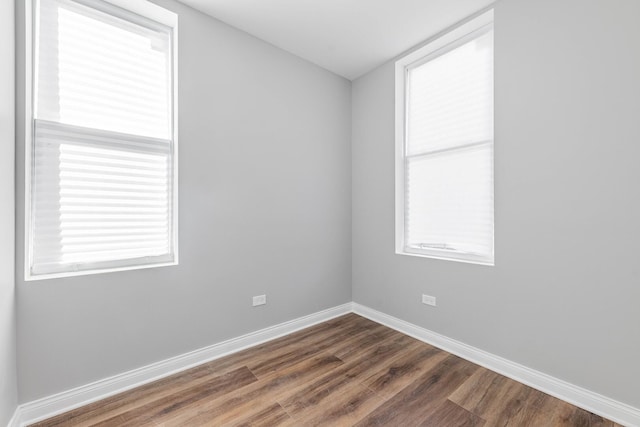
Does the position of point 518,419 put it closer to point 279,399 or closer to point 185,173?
point 279,399

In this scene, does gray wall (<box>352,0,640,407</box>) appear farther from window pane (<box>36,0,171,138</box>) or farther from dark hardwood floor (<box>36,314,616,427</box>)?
window pane (<box>36,0,171,138</box>)

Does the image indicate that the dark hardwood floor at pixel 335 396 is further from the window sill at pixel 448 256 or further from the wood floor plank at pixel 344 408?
the window sill at pixel 448 256

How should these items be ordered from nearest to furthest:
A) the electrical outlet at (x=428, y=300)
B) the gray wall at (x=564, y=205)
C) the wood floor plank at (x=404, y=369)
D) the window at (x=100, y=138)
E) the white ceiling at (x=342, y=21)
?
the gray wall at (x=564, y=205) → the window at (x=100, y=138) → the wood floor plank at (x=404, y=369) → the white ceiling at (x=342, y=21) → the electrical outlet at (x=428, y=300)

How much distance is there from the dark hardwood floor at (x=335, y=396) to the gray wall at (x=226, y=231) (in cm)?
27

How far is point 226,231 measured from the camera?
242 centimetres

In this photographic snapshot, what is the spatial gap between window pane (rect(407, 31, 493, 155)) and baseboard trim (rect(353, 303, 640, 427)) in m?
1.79

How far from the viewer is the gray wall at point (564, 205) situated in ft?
5.36

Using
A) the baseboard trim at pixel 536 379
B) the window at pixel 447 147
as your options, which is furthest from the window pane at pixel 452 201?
the baseboard trim at pixel 536 379

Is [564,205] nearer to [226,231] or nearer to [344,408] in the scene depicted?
[344,408]

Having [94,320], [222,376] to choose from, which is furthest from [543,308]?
[94,320]

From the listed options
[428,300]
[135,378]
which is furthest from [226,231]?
[428,300]

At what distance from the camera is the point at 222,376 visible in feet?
6.91

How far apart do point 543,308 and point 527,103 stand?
58.6 inches

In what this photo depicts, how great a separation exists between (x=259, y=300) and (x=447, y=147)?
2.30 metres
